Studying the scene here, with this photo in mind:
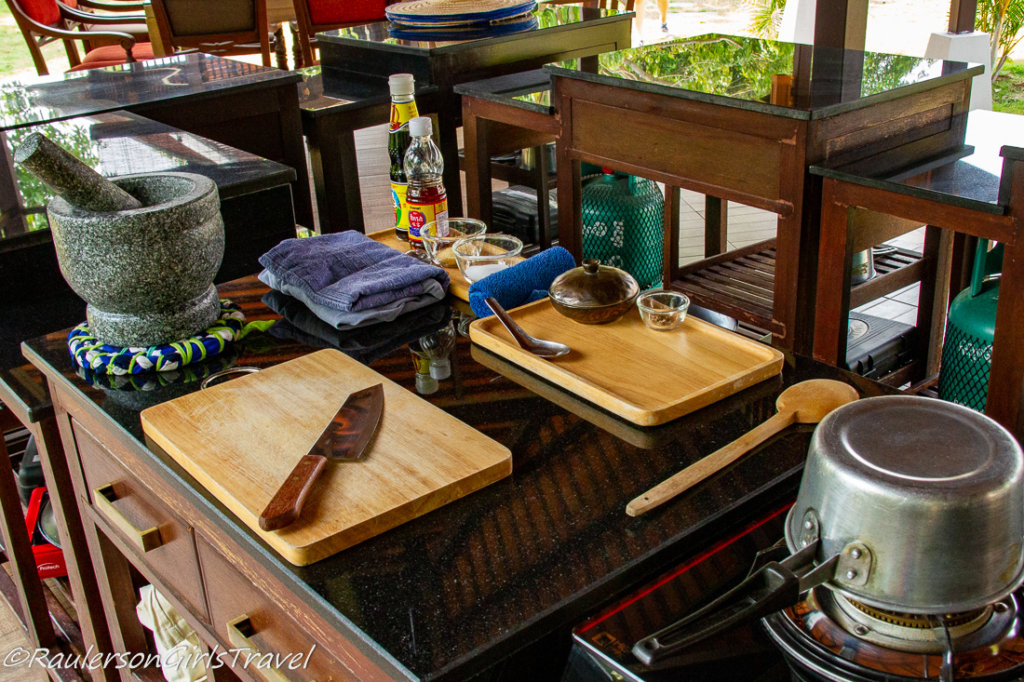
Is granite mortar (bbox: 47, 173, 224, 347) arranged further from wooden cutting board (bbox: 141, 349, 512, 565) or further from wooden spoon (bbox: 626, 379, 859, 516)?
wooden spoon (bbox: 626, 379, 859, 516)

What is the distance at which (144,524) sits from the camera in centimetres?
109

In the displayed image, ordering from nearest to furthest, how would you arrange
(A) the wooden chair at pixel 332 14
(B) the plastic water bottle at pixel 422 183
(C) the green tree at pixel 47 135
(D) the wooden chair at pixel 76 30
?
(B) the plastic water bottle at pixel 422 183, (C) the green tree at pixel 47 135, (A) the wooden chair at pixel 332 14, (D) the wooden chair at pixel 76 30

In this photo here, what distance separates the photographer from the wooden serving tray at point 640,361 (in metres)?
1.01

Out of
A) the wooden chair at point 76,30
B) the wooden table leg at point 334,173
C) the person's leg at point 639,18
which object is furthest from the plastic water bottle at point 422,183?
the person's leg at point 639,18

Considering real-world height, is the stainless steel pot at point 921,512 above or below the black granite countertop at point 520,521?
above

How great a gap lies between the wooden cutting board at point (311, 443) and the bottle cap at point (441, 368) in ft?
0.23

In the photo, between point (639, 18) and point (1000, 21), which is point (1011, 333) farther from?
point (639, 18)

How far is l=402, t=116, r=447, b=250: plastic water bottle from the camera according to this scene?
4.83 feet

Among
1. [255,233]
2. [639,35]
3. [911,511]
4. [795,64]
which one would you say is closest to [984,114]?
[795,64]

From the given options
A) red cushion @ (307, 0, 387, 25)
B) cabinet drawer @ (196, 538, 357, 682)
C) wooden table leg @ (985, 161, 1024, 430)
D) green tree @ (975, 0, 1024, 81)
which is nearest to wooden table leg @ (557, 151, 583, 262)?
wooden table leg @ (985, 161, 1024, 430)

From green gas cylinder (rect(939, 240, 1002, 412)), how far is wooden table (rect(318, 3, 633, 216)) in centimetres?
135

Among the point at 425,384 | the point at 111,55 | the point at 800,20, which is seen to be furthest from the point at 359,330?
the point at 111,55

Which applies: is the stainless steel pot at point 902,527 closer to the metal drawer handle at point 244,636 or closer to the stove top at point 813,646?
the stove top at point 813,646

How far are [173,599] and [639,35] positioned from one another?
6998mm
